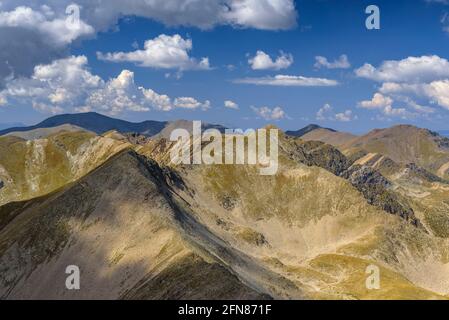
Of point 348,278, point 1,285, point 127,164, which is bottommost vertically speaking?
point 348,278

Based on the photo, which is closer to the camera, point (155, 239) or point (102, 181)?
point (155, 239)

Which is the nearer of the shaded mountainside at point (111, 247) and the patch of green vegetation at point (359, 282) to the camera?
the shaded mountainside at point (111, 247)

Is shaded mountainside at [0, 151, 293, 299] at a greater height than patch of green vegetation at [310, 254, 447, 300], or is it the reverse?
shaded mountainside at [0, 151, 293, 299]

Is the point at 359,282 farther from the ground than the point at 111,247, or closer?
closer

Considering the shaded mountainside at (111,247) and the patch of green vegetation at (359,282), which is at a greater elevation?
the shaded mountainside at (111,247)

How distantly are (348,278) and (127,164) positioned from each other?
90110 millimetres

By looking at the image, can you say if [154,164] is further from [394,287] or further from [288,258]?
[394,287]

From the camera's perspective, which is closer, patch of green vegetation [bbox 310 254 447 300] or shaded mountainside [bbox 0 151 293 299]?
shaded mountainside [bbox 0 151 293 299]

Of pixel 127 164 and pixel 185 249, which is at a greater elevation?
pixel 127 164

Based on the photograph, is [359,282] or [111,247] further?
[359,282]

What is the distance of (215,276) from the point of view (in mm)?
86188
